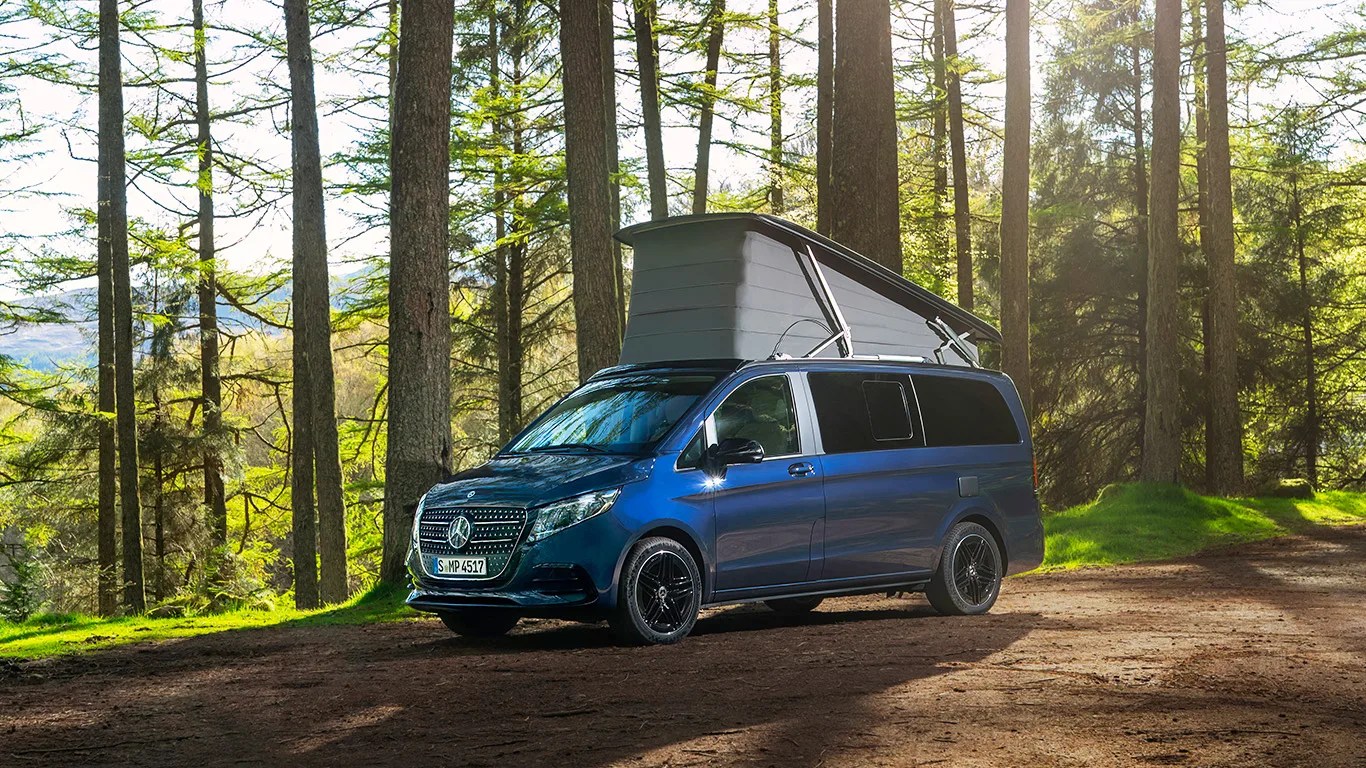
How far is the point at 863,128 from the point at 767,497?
7.24 meters

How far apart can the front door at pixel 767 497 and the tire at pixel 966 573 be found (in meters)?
1.64

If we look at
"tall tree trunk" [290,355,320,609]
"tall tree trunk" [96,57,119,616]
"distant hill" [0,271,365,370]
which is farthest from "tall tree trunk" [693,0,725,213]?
"tall tree trunk" [96,57,119,616]

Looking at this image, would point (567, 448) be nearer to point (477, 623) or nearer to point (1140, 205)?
point (477, 623)

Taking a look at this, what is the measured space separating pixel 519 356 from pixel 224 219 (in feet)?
25.6

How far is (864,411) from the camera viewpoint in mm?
10320

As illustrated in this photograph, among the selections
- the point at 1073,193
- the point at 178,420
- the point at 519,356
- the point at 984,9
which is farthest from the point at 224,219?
the point at 1073,193

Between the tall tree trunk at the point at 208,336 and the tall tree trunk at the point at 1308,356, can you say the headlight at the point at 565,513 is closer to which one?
the tall tree trunk at the point at 208,336

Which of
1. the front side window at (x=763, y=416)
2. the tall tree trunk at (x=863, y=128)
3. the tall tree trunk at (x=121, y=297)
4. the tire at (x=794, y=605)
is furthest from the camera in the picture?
the tall tree trunk at (x=121, y=297)

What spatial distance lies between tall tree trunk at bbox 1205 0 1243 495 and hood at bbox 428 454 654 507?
19.0 m

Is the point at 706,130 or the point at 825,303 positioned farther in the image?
the point at 706,130

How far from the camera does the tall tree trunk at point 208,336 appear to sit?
2792 centimetres

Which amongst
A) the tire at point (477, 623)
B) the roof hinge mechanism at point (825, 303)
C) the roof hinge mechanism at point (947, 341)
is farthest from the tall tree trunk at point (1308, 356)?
the tire at point (477, 623)

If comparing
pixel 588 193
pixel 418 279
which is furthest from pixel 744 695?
pixel 588 193

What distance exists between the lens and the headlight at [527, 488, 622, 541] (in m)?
8.29
